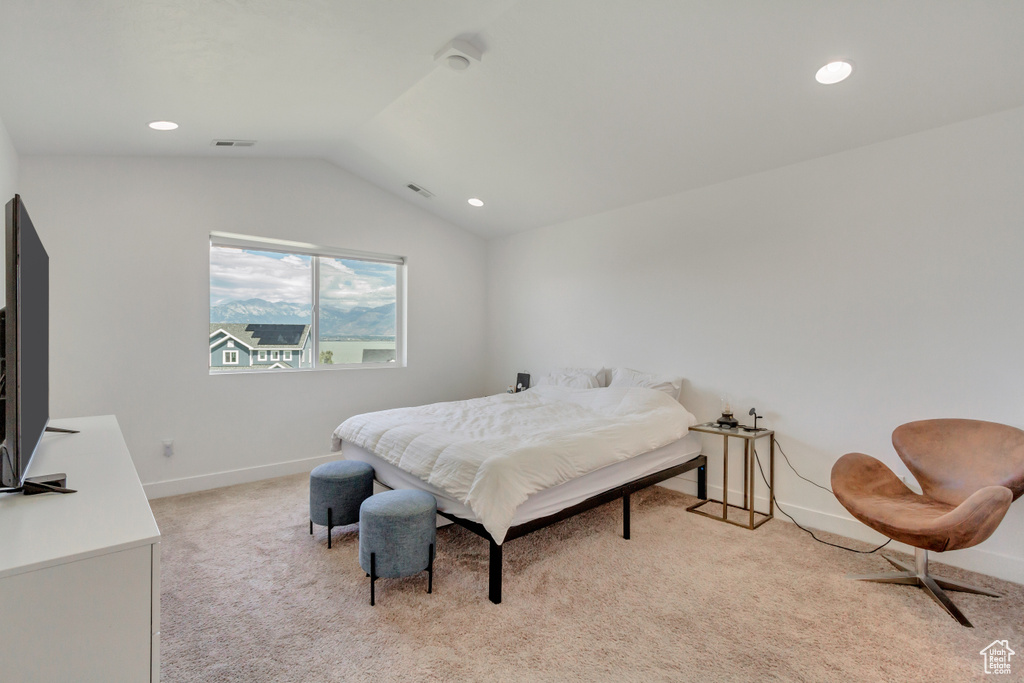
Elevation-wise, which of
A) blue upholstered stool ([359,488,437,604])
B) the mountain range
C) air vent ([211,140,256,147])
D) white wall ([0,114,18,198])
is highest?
air vent ([211,140,256,147])

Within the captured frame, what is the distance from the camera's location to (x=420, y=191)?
15.3ft

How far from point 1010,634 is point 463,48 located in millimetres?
3737

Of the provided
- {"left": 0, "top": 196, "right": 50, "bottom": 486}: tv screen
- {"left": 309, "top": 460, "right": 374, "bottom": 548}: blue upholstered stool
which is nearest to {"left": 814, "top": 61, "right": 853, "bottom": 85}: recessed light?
{"left": 0, "top": 196, "right": 50, "bottom": 486}: tv screen

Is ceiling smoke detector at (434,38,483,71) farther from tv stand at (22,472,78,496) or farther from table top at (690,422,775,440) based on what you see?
table top at (690,422,775,440)

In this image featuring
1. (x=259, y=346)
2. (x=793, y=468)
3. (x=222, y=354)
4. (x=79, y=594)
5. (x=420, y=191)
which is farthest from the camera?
(x=420, y=191)

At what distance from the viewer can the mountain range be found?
4.11m

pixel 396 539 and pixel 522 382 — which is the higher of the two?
pixel 522 382

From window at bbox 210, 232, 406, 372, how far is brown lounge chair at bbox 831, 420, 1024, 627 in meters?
4.03

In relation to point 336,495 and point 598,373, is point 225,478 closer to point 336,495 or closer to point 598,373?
point 336,495

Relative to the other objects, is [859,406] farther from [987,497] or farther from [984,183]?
[984,183]

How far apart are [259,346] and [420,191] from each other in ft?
6.88

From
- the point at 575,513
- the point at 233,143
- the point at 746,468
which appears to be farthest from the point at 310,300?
the point at 746,468

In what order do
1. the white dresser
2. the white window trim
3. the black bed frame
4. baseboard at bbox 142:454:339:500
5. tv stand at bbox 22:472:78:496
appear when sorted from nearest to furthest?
1. the white dresser
2. tv stand at bbox 22:472:78:496
3. the black bed frame
4. baseboard at bbox 142:454:339:500
5. the white window trim

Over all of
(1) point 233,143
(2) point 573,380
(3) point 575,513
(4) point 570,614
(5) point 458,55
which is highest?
(5) point 458,55
